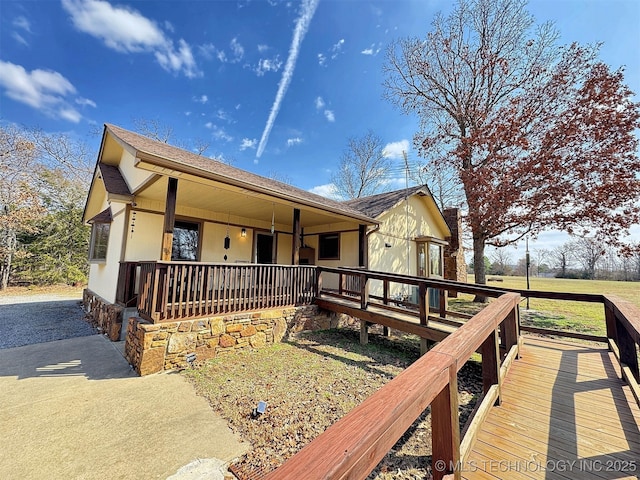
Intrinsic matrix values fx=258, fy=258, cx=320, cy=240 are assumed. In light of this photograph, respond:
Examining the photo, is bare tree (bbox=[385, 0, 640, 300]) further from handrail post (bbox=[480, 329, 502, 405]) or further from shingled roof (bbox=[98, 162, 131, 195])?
shingled roof (bbox=[98, 162, 131, 195])

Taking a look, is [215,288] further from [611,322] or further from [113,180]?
[611,322]

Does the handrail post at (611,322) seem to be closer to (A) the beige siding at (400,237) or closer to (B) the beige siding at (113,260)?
(A) the beige siding at (400,237)

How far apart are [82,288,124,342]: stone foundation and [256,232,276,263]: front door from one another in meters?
4.49

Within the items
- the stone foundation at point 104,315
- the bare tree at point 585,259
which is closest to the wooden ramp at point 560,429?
the stone foundation at point 104,315

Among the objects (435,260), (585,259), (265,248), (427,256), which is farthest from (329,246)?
(585,259)

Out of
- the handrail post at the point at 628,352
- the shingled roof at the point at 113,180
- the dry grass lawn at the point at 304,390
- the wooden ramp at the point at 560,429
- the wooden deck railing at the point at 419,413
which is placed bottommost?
the dry grass lawn at the point at 304,390

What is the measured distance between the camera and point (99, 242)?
8398 mm

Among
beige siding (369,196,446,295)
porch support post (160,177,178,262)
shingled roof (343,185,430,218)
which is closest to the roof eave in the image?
porch support post (160,177,178,262)

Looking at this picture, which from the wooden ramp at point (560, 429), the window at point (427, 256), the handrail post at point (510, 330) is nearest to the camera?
the wooden ramp at point (560, 429)

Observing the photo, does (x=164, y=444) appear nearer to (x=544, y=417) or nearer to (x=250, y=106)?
(x=544, y=417)

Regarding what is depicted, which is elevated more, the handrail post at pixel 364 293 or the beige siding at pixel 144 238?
the beige siding at pixel 144 238

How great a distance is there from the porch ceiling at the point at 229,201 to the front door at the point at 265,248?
2.28ft

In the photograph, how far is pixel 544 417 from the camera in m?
2.20

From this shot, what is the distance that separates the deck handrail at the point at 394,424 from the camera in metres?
0.69
